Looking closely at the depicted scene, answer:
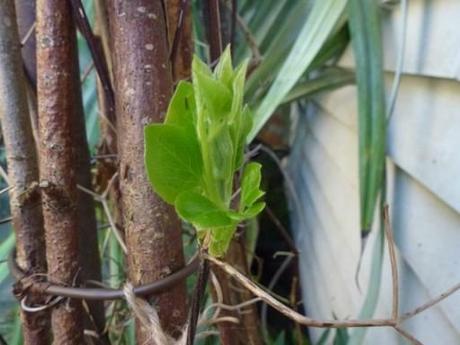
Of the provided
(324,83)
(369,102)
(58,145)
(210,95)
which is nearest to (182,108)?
(210,95)

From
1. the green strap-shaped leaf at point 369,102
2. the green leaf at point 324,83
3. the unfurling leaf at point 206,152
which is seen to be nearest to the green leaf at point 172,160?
the unfurling leaf at point 206,152

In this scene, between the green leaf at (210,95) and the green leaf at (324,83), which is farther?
the green leaf at (324,83)

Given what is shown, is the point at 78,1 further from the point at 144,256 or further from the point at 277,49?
the point at 277,49

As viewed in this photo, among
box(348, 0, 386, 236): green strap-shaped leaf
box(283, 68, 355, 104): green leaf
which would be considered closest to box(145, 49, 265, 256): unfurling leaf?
box(348, 0, 386, 236): green strap-shaped leaf

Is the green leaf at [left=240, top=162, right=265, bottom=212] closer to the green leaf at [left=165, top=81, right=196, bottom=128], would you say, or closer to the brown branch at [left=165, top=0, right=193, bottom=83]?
the green leaf at [left=165, top=81, right=196, bottom=128]

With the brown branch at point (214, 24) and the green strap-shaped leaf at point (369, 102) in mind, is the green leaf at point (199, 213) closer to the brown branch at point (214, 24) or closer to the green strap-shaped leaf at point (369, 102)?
the brown branch at point (214, 24)

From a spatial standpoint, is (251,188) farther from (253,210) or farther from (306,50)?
(306,50)

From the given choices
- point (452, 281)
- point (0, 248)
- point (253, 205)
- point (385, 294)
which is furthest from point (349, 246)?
point (253, 205)
